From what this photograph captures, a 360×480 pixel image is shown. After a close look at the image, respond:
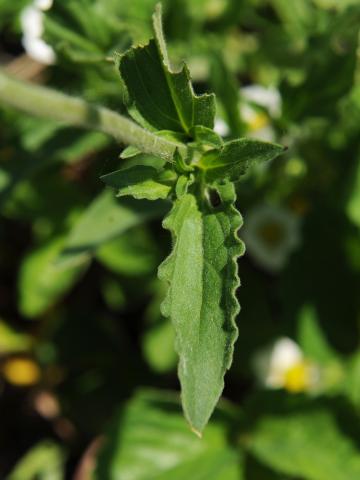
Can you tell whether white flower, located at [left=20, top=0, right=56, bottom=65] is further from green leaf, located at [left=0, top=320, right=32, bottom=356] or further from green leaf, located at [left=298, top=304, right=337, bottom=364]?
green leaf, located at [left=298, top=304, right=337, bottom=364]

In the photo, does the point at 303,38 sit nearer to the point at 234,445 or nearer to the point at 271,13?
the point at 271,13

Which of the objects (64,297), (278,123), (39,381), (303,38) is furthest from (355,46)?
(39,381)

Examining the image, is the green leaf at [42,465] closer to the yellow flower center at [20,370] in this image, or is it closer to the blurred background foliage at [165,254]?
the blurred background foliage at [165,254]

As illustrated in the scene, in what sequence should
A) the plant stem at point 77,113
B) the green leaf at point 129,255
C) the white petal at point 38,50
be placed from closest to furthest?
the plant stem at point 77,113, the green leaf at point 129,255, the white petal at point 38,50

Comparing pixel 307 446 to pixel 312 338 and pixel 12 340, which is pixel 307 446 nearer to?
pixel 312 338

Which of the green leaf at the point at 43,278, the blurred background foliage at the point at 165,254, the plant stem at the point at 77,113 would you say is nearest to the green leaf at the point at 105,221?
the blurred background foliage at the point at 165,254

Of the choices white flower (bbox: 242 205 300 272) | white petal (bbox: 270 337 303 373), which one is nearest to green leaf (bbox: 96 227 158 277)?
white flower (bbox: 242 205 300 272)
